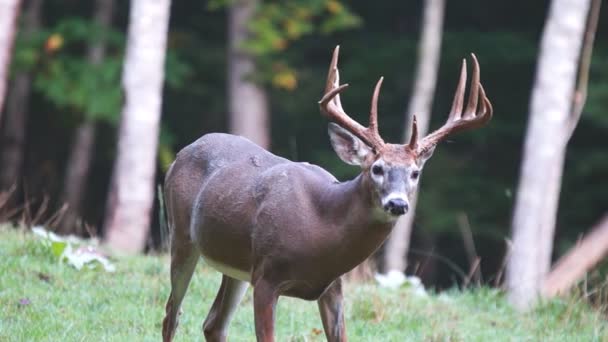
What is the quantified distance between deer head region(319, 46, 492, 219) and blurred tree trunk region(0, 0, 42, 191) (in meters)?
12.6

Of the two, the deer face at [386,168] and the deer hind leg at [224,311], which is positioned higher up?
the deer face at [386,168]

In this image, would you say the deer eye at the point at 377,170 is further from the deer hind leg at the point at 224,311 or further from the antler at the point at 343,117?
the deer hind leg at the point at 224,311

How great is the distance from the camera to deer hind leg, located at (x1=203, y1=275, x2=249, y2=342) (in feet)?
22.5

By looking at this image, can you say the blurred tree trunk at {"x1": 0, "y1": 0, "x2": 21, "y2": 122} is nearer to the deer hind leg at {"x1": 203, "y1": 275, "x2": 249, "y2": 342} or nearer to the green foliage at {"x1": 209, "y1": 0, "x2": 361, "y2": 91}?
the green foliage at {"x1": 209, "y1": 0, "x2": 361, "y2": 91}

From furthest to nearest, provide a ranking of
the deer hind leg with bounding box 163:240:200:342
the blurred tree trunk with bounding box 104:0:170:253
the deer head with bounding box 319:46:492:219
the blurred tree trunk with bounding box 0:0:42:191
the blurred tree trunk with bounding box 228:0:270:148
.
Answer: the blurred tree trunk with bounding box 0:0:42:191 < the blurred tree trunk with bounding box 228:0:270:148 < the blurred tree trunk with bounding box 104:0:170:253 < the deer hind leg with bounding box 163:240:200:342 < the deer head with bounding box 319:46:492:219

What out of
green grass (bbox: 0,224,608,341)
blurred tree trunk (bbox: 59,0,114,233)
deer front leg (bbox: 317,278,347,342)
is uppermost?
deer front leg (bbox: 317,278,347,342)

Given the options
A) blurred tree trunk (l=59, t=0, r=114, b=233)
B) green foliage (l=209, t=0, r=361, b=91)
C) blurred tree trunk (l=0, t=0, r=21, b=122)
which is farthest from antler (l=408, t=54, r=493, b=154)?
blurred tree trunk (l=59, t=0, r=114, b=233)

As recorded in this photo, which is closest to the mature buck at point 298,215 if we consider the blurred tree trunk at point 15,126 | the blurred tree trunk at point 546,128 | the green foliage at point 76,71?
the blurred tree trunk at point 546,128

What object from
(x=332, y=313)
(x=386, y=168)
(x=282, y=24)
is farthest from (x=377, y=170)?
(x=282, y=24)

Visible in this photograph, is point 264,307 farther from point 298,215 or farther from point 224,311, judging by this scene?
point 224,311

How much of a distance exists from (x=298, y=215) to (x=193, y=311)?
6.53ft

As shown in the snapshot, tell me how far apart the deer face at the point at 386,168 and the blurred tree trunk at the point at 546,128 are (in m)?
6.37

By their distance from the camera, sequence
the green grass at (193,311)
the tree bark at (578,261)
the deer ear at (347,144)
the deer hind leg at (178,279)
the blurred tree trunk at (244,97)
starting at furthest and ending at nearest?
the blurred tree trunk at (244,97)
the tree bark at (578,261)
the green grass at (193,311)
the deer hind leg at (178,279)
the deer ear at (347,144)

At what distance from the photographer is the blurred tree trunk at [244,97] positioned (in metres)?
17.5
